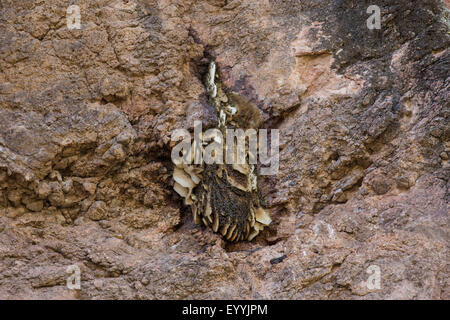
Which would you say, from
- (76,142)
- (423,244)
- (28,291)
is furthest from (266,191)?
(28,291)

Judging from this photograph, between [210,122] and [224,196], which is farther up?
[210,122]

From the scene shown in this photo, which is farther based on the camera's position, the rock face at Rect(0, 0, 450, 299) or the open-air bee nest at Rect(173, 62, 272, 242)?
the open-air bee nest at Rect(173, 62, 272, 242)

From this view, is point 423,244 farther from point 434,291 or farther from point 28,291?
point 28,291

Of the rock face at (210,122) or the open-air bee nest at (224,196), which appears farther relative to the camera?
the open-air bee nest at (224,196)

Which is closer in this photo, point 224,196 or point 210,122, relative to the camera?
point 224,196
